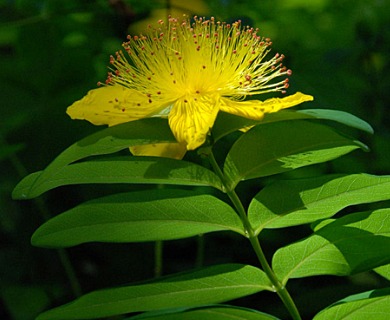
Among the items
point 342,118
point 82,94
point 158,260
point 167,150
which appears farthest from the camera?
point 82,94

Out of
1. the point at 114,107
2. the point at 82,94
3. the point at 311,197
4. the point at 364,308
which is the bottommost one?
the point at 364,308

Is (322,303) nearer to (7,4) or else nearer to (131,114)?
(131,114)

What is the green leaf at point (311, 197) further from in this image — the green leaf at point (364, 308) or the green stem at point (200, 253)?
the green stem at point (200, 253)

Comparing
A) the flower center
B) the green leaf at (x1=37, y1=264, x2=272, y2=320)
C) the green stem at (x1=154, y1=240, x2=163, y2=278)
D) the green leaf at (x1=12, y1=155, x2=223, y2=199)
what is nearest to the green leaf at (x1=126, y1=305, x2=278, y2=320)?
the green leaf at (x1=37, y1=264, x2=272, y2=320)

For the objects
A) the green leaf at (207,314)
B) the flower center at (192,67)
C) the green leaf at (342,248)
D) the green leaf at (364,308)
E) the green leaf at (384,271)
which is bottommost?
the green leaf at (364,308)

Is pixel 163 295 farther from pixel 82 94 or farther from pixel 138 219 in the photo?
pixel 82 94

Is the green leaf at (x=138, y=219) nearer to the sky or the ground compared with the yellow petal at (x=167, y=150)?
nearer to the ground

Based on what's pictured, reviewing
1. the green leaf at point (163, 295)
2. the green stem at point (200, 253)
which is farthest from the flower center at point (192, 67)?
the green stem at point (200, 253)

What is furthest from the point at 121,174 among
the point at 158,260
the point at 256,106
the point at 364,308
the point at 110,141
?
the point at 158,260
